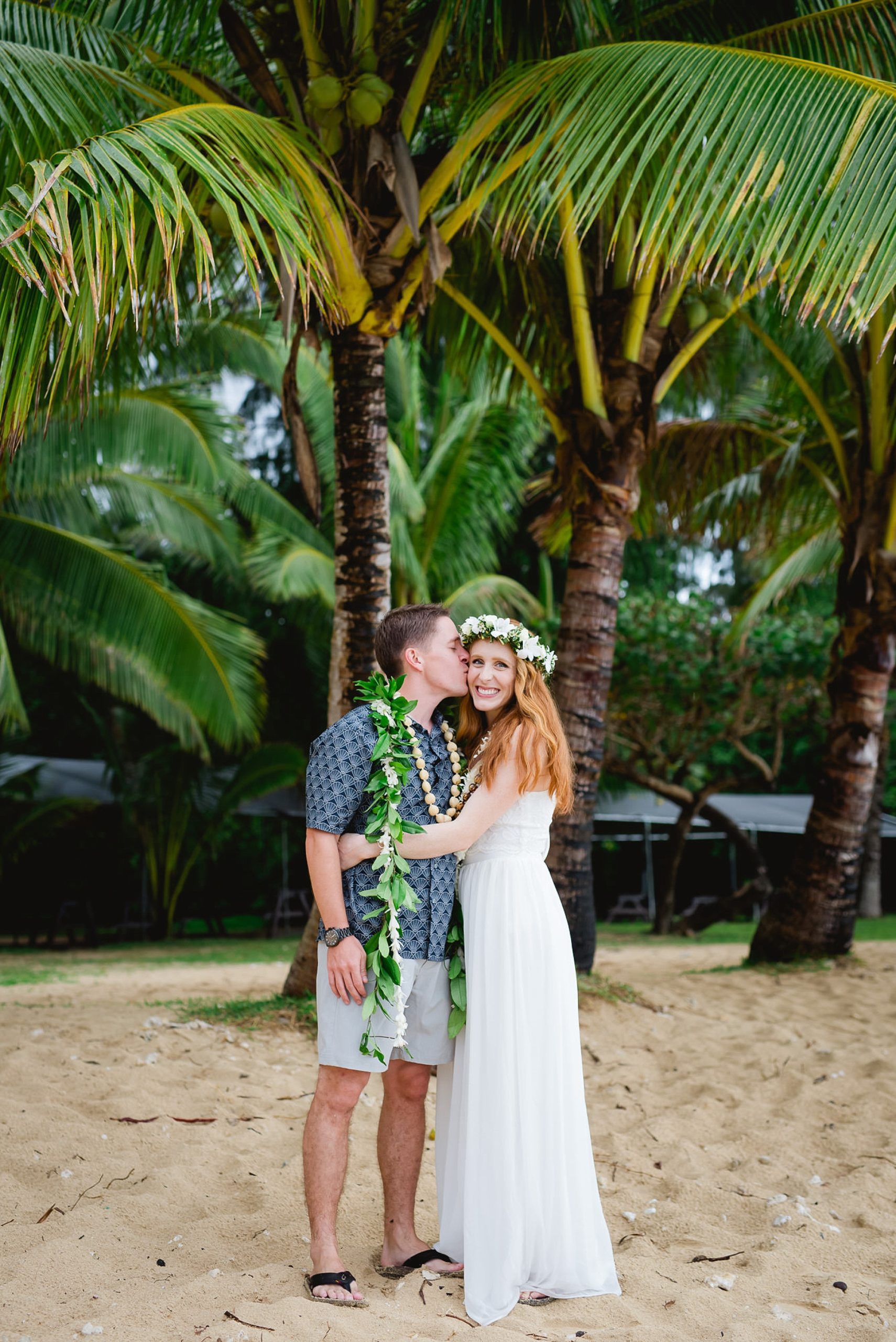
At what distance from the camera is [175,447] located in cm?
1046

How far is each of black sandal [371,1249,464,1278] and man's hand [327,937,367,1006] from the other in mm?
812

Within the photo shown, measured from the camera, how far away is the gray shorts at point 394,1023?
9.91 ft

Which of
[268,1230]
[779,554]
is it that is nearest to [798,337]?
[779,554]

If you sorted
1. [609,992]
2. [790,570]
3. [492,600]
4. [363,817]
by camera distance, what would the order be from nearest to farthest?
[363,817] → [609,992] → [790,570] → [492,600]

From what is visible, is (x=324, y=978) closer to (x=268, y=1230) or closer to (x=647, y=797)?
(x=268, y=1230)

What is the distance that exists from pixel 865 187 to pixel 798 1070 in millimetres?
4083

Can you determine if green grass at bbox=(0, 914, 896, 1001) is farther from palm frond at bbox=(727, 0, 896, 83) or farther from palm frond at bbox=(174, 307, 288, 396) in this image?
palm frond at bbox=(174, 307, 288, 396)

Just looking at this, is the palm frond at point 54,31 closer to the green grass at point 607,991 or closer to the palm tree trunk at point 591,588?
the palm tree trunk at point 591,588

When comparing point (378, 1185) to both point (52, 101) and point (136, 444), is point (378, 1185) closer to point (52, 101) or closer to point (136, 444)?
point (52, 101)

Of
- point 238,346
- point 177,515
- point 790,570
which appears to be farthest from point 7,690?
point 790,570

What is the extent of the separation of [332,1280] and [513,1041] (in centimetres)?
78

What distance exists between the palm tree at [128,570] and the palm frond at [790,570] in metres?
5.37

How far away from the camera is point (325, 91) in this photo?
4.87 m

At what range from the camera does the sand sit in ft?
9.35
